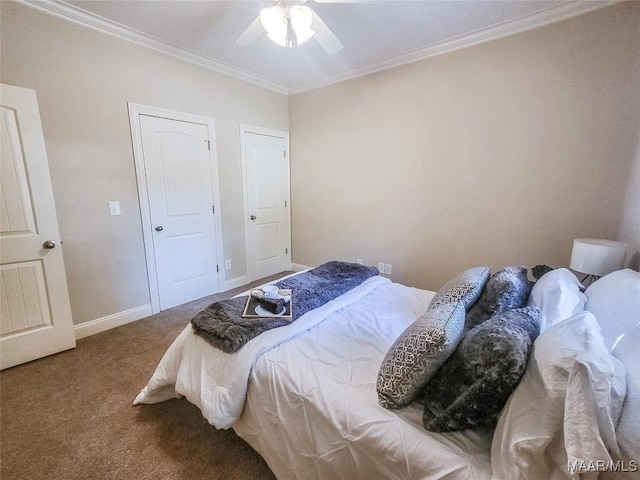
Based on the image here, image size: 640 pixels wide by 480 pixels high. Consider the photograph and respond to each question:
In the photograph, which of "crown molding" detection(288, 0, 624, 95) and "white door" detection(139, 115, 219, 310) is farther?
"white door" detection(139, 115, 219, 310)

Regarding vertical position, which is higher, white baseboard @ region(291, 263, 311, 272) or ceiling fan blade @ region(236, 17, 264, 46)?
ceiling fan blade @ region(236, 17, 264, 46)

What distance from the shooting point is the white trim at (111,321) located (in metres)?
2.43

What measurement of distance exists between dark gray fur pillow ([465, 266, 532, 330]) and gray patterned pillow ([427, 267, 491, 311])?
0.13 feet

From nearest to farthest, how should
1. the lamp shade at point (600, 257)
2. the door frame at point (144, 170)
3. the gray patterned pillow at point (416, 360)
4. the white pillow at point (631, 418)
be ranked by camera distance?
1. the white pillow at point (631, 418)
2. the gray patterned pillow at point (416, 360)
3. the lamp shade at point (600, 257)
4. the door frame at point (144, 170)

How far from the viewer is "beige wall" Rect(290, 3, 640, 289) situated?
2.06m

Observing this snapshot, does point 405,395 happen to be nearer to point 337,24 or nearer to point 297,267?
point 337,24

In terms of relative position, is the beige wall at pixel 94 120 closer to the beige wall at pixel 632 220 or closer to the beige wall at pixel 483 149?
the beige wall at pixel 483 149

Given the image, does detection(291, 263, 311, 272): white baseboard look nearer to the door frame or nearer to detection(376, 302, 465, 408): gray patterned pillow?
the door frame

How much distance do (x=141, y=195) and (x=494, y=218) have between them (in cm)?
340

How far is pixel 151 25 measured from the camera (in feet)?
7.68

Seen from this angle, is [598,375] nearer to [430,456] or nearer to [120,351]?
[430,456]

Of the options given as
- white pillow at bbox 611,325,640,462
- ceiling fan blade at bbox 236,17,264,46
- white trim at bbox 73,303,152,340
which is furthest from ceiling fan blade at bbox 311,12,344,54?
white trim at bbox 73,303,152,340

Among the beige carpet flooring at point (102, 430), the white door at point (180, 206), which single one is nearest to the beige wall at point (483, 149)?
the white door at point (180, 206)

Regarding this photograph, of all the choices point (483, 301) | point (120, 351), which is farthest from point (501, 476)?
point (120, 351)
